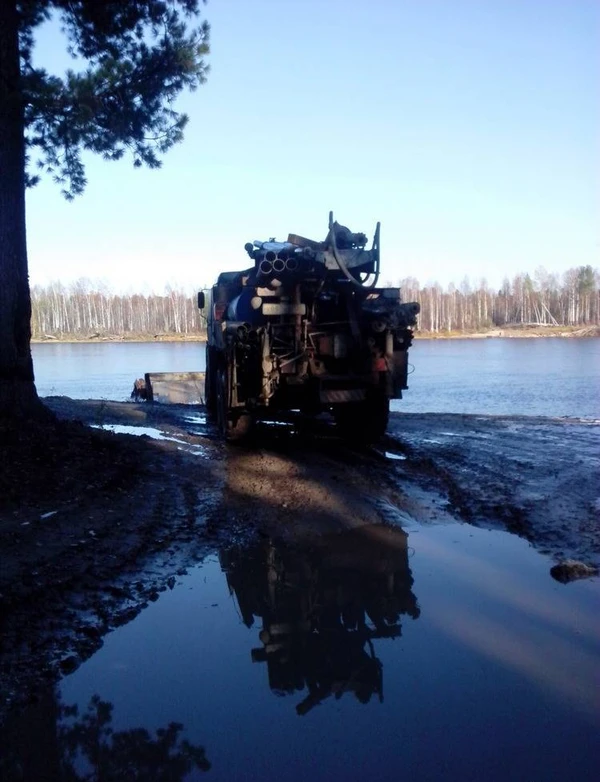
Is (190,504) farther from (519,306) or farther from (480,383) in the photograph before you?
(519,306)

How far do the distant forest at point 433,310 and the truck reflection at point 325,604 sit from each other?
87.5 m

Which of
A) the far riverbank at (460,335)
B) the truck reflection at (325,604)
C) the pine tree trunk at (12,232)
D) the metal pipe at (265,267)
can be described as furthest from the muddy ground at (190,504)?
the far riverbank at (460,335)

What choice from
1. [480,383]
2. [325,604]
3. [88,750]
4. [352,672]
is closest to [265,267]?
[325,604]

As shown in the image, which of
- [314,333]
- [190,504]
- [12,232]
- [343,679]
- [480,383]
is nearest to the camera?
[343,679]

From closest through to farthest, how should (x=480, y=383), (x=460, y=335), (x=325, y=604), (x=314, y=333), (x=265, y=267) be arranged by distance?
(x=325, y=604) → (x=265, y=267) → (x=314, y=333) → (x=480, y=383) → (x=460, y=335)

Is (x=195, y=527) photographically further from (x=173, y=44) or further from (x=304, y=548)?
(x=173, y=44)

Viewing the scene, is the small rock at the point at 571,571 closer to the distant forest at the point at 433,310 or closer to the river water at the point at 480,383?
the river water at the point at 480,383

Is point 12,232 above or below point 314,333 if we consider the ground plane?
above

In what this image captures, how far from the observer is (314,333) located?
37.1ft

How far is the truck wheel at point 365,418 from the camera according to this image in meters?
12.1

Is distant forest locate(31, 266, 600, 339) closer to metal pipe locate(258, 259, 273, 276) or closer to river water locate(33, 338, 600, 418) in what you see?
river water locate(33, 338, 600, 418)

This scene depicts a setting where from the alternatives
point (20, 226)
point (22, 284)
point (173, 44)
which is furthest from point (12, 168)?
point (173, 44)

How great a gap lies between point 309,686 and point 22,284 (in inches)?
261

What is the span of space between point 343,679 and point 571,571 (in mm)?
2515
